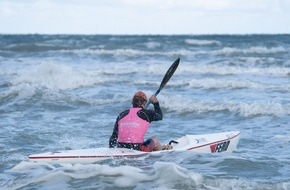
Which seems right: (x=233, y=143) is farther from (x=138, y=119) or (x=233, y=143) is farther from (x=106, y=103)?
(x=106, y=103)

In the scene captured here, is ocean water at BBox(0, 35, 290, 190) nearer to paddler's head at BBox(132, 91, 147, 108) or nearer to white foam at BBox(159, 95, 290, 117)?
white foam at BBox(159, 95, 290, 117)

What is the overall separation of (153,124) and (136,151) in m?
4.09

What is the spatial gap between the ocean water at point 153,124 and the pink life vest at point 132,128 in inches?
14.8

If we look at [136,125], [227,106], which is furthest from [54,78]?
[136,125]

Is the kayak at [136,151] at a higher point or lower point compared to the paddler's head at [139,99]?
lower

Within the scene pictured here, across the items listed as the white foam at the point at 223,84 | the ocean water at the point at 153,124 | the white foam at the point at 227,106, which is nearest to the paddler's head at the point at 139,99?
the ocean water at the point at 153,124

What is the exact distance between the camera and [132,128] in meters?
8.41

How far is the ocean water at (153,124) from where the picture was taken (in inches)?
Result: 282

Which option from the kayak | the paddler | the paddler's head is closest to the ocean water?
the kayak

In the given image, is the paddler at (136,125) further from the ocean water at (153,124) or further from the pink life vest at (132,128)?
the ocean water at (153,124)

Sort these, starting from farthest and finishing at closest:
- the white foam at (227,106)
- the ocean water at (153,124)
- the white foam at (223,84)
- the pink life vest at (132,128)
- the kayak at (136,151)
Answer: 1. the white foam at (223,84)
2. the white foam at (227,106)
3. the pink life vest at (132,128)
4. the kayak at (136,151)
5. the ocean water at (153,124)

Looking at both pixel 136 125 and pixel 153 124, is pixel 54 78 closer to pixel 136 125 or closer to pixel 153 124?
pixel 153 124

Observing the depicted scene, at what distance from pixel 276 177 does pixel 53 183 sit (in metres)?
2.67

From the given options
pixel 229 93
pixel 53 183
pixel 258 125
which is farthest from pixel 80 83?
pixel 53 183
